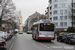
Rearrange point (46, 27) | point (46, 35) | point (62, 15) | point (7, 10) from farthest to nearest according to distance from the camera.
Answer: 1. point (62, 15)
2. point (7, 10)
3. point (46, 27)
4. point (46, 35)

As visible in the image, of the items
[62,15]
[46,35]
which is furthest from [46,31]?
[62,15]

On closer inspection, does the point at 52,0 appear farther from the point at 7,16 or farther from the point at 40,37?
the point at 40,37

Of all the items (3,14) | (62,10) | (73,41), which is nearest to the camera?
(73,41)

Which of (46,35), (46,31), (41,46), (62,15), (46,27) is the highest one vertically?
(62,15)

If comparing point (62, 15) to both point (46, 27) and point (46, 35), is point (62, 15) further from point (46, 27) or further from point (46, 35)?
point (46, 35)

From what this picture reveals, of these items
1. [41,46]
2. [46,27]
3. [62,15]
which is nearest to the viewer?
[41,46]

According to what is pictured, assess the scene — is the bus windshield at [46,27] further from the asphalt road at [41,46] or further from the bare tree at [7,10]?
the bare tree at [7,10]

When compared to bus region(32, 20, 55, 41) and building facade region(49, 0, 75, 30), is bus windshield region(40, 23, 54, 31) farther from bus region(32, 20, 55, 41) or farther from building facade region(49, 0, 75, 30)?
building facade region(49, 0, 75, 30)

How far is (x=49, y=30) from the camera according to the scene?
2069 centimetres

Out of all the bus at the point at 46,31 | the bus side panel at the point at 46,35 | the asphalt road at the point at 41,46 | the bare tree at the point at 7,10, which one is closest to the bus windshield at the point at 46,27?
the bus at the point at 46,31

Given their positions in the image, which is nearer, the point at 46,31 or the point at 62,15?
the point at 46,31

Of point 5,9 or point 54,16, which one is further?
point 54,16

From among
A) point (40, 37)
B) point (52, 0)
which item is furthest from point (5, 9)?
point (52, 0)

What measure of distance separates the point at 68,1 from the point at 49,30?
4378cm
